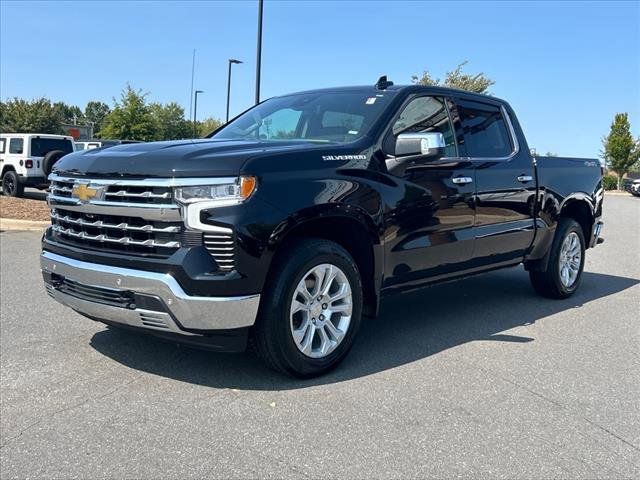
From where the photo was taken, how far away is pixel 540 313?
239 inches

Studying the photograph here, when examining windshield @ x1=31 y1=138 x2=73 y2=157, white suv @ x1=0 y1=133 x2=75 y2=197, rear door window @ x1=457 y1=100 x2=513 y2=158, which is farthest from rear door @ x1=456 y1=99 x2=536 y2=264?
windshield @ x1=31 y1=138 x2=73 y2=157

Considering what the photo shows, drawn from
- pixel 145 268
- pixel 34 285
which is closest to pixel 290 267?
pixel 145 268

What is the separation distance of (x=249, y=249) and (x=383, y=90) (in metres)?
2.04

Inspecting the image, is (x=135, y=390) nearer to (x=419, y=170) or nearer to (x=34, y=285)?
(x=419, y=170)

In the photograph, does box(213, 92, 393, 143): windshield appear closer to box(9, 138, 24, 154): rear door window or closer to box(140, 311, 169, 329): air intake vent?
box(140, 311, 169, 329): air intake vent

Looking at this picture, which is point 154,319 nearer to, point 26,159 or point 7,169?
point 26,159

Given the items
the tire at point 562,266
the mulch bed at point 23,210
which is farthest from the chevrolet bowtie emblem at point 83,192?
the mulch bed at point 23,210

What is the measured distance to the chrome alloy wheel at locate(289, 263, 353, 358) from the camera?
392cm

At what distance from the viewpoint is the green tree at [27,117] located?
46.3 m

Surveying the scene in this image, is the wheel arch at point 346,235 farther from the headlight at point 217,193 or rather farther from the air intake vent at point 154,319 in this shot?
the air intake vent at point 154,319

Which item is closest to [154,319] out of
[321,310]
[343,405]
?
[321,310]

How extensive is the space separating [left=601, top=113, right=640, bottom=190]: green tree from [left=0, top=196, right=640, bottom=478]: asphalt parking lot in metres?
44.2

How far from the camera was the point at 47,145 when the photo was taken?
58.9 ft

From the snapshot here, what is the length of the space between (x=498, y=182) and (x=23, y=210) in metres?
10.5
